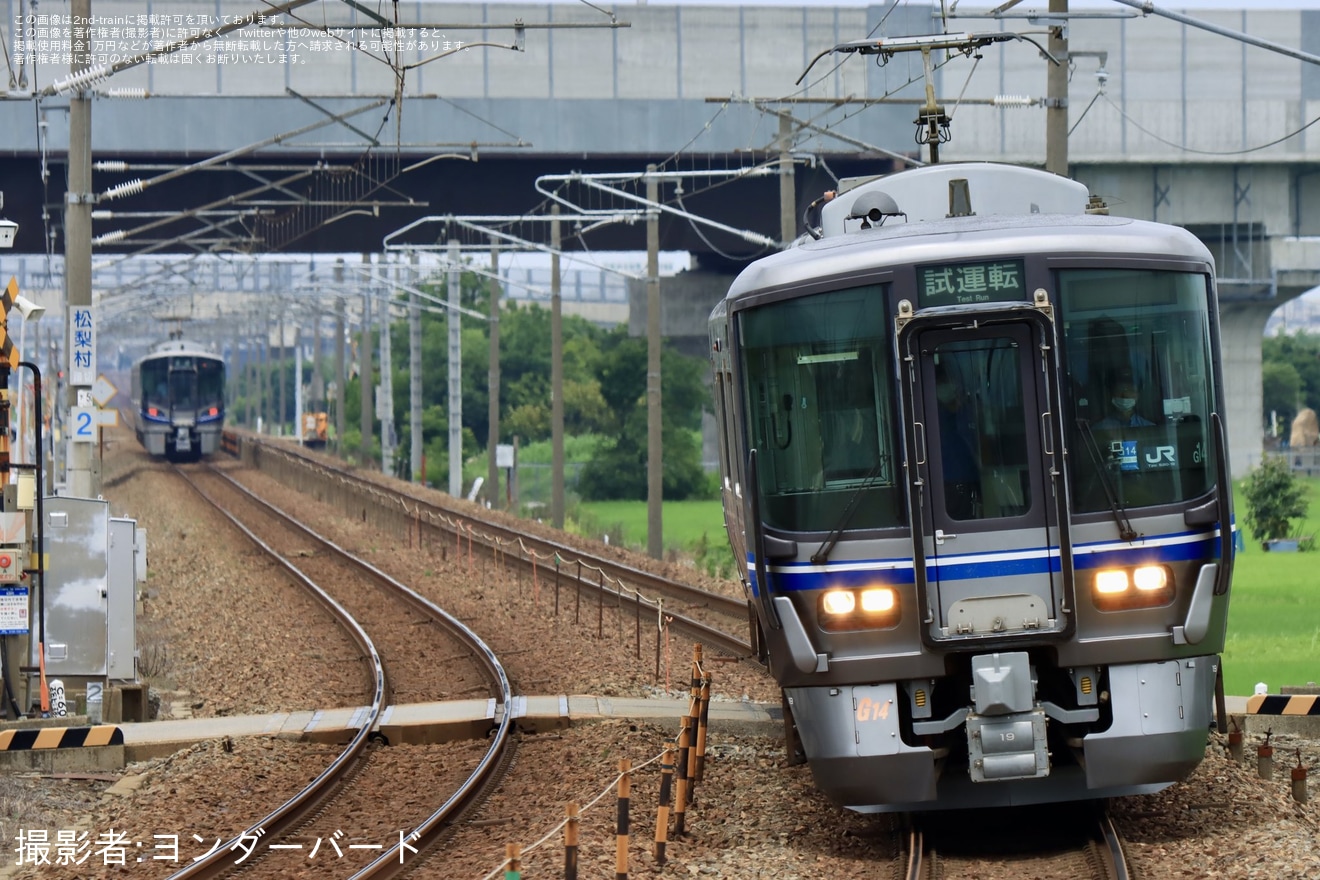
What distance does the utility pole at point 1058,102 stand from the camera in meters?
17.2

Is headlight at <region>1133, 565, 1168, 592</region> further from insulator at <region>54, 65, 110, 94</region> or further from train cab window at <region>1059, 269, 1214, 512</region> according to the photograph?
insulator at <region>54, 65, 110, 94</region>

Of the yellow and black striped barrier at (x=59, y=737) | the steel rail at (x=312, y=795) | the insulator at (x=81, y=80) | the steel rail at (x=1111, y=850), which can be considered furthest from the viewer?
the insulator at (x=81, y=80)

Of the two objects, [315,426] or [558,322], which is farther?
[315,426]

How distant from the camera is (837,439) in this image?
31.5 feet

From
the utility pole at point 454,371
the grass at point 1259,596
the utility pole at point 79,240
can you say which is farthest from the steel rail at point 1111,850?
the utility pole at point 454,371

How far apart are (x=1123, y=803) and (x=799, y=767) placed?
232 cm

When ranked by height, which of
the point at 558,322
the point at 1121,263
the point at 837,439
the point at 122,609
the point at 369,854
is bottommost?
the point at 369,854

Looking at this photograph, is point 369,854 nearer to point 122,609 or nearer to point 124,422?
point 122,609

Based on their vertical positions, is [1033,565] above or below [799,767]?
above

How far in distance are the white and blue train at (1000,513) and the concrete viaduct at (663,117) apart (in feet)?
86.2

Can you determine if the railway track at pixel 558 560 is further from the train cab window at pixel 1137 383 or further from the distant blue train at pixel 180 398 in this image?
the distant blue train at pixel 180 398

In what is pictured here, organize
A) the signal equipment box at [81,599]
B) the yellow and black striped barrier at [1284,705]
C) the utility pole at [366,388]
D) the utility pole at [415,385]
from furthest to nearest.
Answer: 1. the utility pole at [366,388]
2. the utility pole at [415,385]
3. the signal equipment box at [81,599]
4. the yellow and black striped barrier at [1284,705]

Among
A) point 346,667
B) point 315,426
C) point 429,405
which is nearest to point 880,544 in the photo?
point 346,667

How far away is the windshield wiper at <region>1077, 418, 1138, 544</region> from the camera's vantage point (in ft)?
30.5
